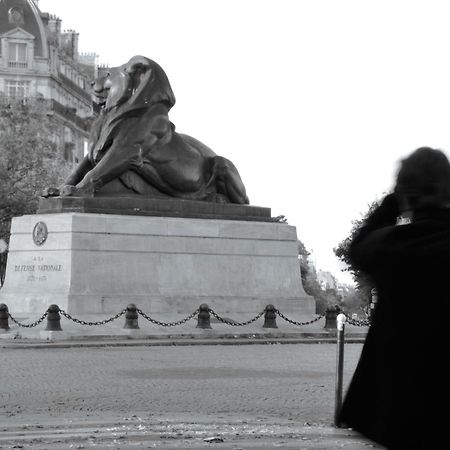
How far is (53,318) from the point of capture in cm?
2656

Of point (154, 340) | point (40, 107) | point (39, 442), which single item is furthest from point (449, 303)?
point (40, 107)

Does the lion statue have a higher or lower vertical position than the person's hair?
higher

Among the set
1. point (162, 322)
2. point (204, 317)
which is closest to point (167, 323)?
point (162, 322)

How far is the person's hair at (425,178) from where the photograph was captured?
648 centimetres

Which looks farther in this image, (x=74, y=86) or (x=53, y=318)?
(x=74, y=86)

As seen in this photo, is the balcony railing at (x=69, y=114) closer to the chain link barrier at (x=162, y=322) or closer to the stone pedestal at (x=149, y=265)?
the stone pedestal at (x=149, y=265)

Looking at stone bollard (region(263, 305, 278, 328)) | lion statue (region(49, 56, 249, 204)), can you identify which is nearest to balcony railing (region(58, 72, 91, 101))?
lion statue (region(49, 56, 249, 204))

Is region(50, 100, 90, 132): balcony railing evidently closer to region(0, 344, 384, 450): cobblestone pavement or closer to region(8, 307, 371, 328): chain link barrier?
region(8, 307, 371, 328): chain link barrier

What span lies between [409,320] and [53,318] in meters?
20.7

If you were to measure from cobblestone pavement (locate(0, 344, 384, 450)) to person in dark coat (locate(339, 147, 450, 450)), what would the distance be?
448cm

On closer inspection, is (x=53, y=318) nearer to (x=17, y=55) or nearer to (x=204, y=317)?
(x=204, y=317)

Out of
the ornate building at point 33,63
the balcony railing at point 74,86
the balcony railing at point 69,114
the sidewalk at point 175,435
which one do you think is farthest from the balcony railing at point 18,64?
the sidewalk at point 175,435

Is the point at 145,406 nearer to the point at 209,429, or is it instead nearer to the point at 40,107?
the point at 209,429

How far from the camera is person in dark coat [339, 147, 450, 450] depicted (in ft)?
20.4
